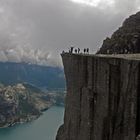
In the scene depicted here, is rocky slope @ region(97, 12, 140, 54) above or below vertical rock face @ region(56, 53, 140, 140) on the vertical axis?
above

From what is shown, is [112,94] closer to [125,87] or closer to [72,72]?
[125,87]

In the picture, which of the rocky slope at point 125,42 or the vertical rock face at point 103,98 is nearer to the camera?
the vertical rock face at point 103,98

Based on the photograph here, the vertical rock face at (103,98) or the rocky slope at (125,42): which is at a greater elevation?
the rocky slope at (125,42)

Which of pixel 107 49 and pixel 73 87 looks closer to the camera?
pixel 73 87

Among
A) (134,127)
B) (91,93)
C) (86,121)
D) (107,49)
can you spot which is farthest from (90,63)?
(107,49)

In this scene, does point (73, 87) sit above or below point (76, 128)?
above
